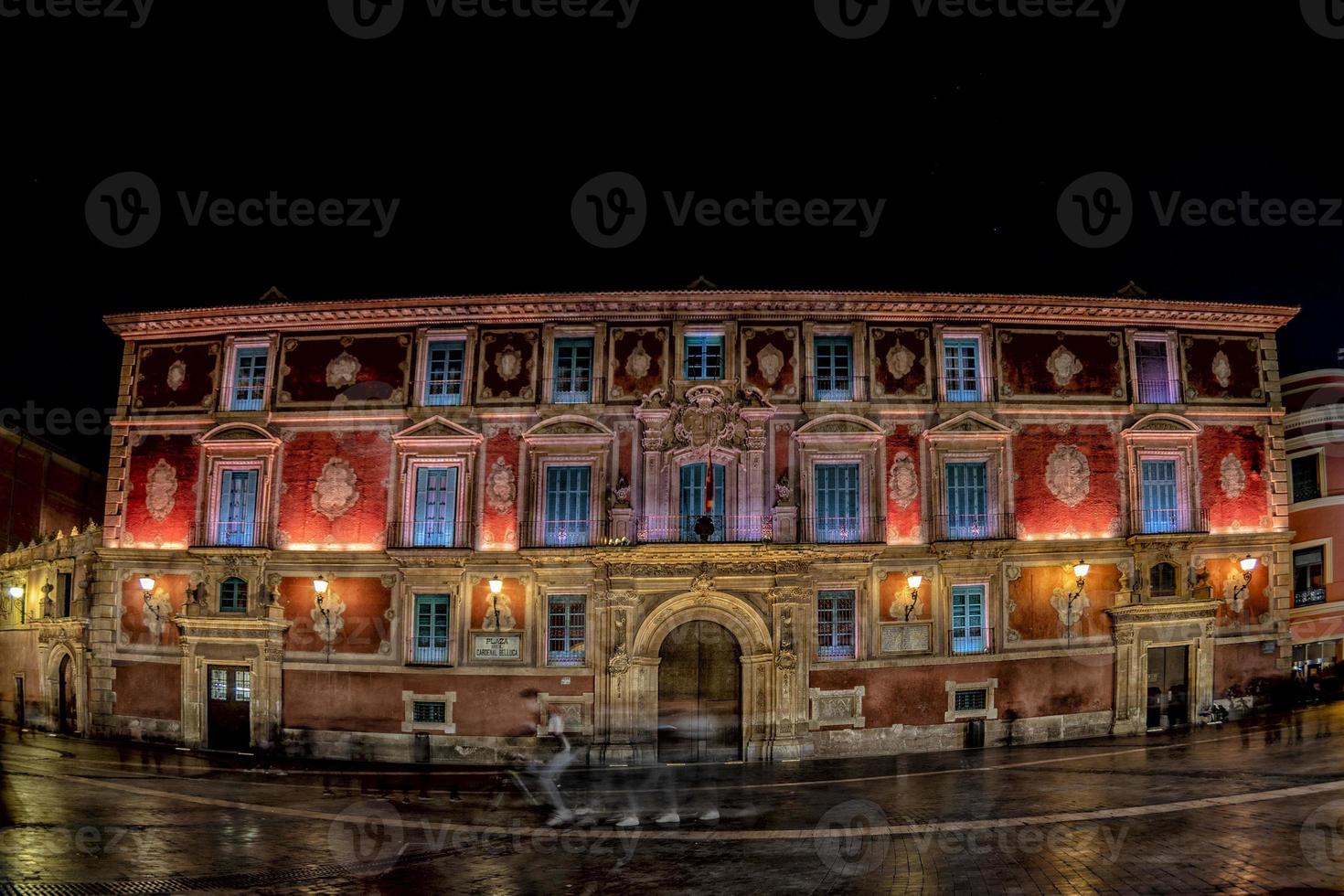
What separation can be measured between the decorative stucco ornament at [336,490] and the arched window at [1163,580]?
82.5ft

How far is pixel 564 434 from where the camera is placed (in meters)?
27.2

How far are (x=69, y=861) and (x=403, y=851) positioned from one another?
5585 mm

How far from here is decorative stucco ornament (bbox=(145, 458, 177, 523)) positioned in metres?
→ 29.0

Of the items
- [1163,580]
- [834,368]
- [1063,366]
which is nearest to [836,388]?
[834,368]

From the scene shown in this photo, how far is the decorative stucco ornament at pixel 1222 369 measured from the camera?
29.2m

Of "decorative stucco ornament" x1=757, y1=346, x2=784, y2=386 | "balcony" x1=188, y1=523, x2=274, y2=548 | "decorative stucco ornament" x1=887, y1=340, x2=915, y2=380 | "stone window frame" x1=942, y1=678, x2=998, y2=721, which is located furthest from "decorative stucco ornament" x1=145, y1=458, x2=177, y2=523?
"stone window frame" x1=942, y1=678, x2=998, y2=721

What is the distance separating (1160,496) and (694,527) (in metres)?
15.0

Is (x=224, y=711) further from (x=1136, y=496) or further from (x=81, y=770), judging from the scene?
(x=1136, y=496)

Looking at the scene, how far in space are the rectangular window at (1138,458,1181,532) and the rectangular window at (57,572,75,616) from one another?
36423mm

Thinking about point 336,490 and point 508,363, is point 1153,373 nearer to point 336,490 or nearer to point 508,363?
point 508,363

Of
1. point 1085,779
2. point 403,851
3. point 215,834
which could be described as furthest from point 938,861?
point 215,834

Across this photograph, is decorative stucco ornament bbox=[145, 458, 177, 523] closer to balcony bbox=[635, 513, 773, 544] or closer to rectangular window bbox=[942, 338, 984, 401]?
balcony bbox=[635, 513, 773, 544]

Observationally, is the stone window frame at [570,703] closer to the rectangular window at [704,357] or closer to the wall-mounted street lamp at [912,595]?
the wall-mounted street lamp at [912,595]

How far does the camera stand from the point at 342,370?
94.0 feet
